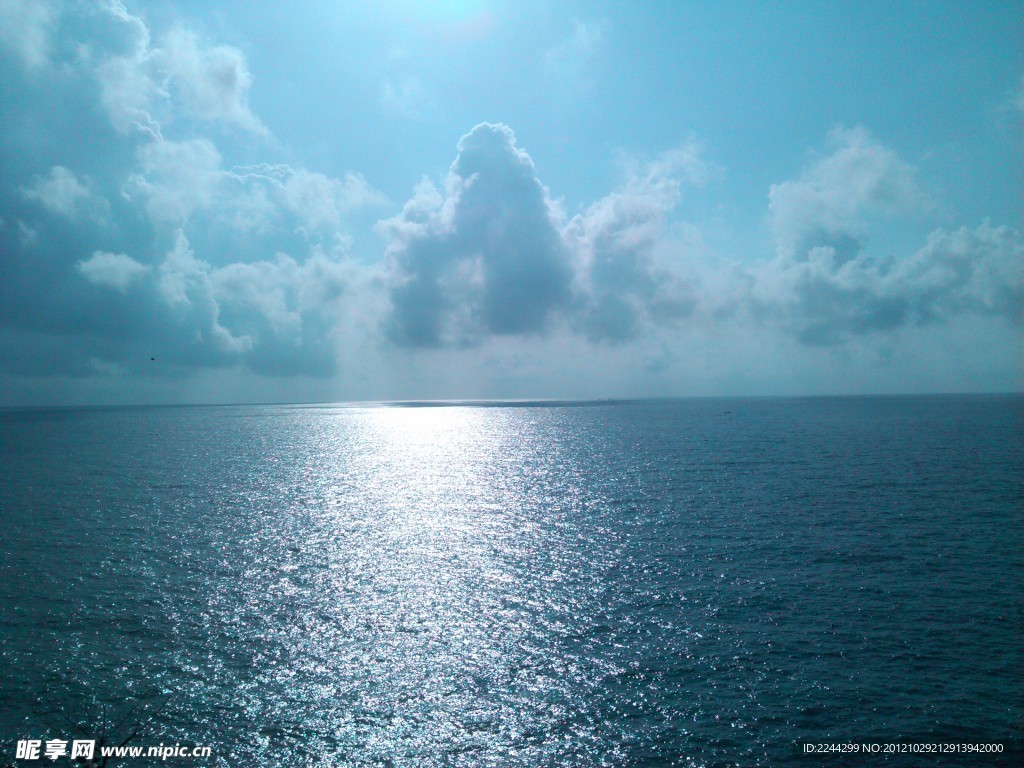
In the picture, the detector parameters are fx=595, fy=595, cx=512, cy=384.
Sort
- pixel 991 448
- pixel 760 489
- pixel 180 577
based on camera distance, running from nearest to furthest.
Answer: pixel 180 577
pixel 760 489
pixel 991 448

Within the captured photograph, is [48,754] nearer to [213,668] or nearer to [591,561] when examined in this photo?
[213,668]

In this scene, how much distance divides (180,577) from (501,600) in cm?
2305

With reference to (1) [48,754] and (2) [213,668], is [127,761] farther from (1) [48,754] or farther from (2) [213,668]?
(2) [213,668]

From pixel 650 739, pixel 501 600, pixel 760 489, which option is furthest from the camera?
pixel 760 489

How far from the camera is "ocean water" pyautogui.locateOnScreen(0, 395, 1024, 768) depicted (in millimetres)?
23828

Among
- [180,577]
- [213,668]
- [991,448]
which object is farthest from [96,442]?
[991,448]

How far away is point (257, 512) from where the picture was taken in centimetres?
6494

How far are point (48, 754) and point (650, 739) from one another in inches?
869

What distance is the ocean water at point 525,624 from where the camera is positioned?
78.2ft

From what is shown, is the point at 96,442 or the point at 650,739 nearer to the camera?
the point at 650,739

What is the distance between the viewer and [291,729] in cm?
2417

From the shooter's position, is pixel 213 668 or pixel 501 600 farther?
pixel 501 600

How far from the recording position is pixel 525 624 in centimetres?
3397

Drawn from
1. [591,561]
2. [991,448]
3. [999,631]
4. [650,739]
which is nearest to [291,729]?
[650,739]
